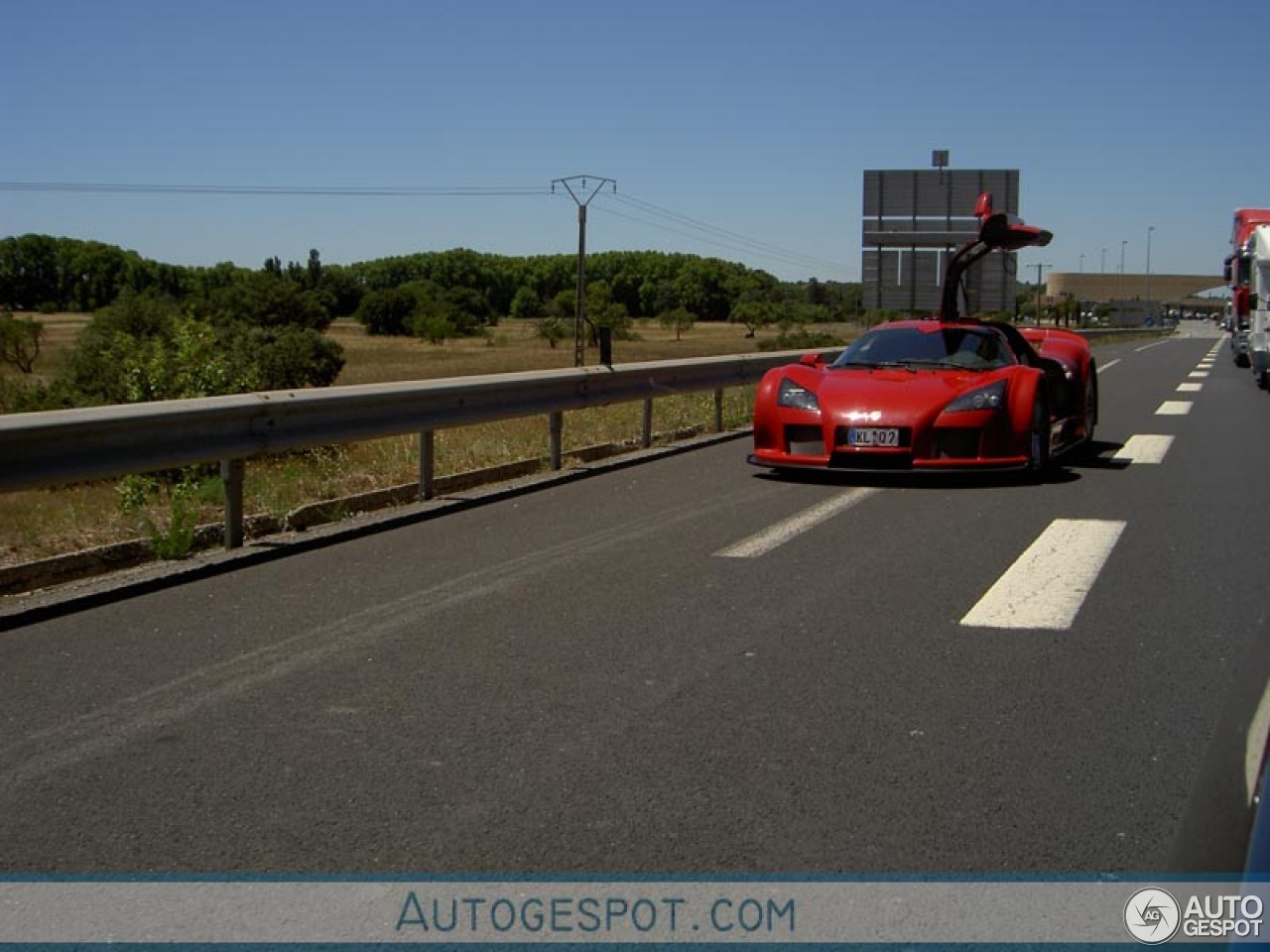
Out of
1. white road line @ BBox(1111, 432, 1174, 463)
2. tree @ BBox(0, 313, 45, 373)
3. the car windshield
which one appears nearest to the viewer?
the car windshield

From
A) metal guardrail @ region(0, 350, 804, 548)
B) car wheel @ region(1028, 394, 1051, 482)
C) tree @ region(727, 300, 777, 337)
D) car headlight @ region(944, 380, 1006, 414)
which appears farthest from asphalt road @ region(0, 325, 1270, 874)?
tree @ region(727, 300, 777, 337)

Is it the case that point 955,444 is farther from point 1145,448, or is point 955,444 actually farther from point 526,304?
point 526,304

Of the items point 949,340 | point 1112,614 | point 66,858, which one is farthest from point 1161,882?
point 949,340

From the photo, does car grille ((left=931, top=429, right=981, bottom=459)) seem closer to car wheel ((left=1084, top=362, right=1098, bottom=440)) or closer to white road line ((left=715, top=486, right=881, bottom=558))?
white road line ((left=715, top=486, right=881, bottom=558))

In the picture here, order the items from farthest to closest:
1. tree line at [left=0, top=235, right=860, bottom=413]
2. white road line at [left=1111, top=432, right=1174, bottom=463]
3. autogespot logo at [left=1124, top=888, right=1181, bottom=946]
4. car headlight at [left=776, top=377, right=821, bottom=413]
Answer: tree line at [left=0, top=235, right=860, bottom=413]
white road line at [left=1111, top=432, right=1174, bottom=463]
car headlight at [left=776, top=377, right=821, bottom=413]
autogespot logo at [left=1124, top=888, right=1181, bottom=946]

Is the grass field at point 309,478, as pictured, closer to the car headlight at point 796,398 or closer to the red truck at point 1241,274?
the car headlight at point 796,398

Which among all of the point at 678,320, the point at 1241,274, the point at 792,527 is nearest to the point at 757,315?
the point at 678,320

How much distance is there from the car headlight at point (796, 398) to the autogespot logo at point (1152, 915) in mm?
7655

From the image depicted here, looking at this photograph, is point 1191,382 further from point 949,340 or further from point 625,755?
point 625,755

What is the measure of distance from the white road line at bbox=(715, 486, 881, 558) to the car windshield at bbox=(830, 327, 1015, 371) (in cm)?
134

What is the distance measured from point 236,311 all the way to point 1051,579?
7796 centimetres

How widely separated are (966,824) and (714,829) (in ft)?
2.16

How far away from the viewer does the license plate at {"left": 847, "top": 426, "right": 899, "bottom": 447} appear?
33.6ft

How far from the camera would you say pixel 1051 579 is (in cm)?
701
